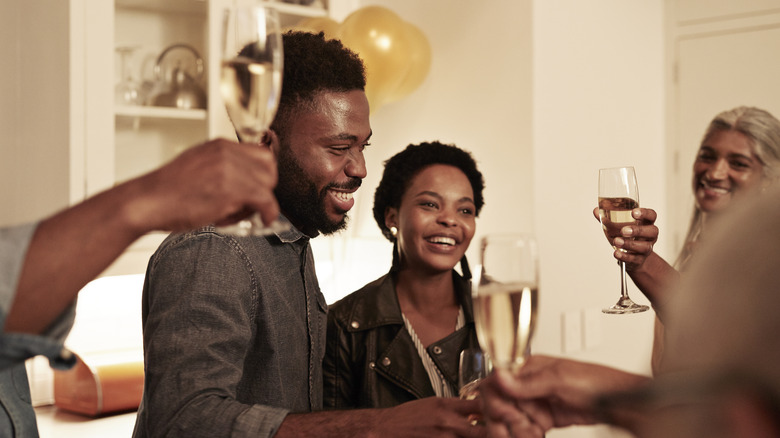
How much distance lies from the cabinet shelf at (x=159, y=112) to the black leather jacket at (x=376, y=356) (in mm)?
985

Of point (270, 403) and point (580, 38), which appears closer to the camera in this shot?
point (270, 403)

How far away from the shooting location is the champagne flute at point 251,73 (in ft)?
2.34

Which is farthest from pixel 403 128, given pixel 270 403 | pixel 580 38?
pixel 270 403

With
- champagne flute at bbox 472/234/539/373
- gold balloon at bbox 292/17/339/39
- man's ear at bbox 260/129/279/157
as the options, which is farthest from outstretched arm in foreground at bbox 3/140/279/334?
gold balloon at bbox 292/17/339/39

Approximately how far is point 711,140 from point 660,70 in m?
1.42

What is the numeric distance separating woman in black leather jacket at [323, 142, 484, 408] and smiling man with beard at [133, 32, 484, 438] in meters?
0.29

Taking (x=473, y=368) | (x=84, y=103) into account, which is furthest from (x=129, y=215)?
(x=84, y=103)

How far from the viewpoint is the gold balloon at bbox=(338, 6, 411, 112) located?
2.40m

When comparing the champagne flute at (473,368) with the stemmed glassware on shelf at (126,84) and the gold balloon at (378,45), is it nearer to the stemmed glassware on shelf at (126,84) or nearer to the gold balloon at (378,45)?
the gold balloon at (378,45)

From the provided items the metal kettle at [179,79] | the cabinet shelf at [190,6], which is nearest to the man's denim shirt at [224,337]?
the metal kettle at [179,79]

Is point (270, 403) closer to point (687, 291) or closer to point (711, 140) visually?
point (687, 291)

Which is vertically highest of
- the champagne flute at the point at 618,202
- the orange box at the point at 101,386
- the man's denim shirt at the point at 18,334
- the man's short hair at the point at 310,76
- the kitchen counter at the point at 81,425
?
the man's short hair at the point at 310,76

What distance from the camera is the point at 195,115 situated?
2.44 meters

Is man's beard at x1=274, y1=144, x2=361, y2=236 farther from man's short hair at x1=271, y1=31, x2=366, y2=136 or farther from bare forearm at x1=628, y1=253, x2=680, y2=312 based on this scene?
bare forearm at x1=628, y1=253, x2=680, y2=312
